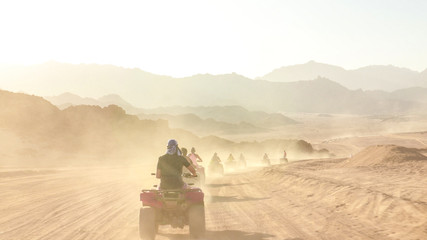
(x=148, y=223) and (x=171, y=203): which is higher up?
(x=171, y=203)

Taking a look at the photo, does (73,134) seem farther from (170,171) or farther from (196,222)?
(196,222)

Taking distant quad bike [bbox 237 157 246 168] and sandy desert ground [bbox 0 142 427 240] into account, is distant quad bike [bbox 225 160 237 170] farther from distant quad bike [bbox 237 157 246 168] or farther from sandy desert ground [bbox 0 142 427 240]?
sandy desert ground [bbox 0 142 427 240]

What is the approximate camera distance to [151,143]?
80812 millimetres

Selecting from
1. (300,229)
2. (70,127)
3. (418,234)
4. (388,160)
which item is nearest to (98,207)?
(300,229)

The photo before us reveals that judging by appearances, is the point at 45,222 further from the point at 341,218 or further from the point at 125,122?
the point at 125,122

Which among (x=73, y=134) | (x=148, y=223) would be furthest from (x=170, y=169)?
(x=73, y=134)

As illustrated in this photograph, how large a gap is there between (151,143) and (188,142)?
17279 mm

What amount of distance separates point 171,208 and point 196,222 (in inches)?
24.6

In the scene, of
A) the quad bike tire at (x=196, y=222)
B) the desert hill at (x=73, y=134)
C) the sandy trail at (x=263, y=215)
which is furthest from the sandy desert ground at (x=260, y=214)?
the desert hill at (x=73, y=134)

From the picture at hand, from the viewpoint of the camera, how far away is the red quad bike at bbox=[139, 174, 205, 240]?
9.66 metres

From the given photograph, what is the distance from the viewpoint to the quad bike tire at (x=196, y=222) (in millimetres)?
9633

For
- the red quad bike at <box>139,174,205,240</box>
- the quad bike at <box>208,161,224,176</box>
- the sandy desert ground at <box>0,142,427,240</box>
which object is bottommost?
the sandy desert ground at <box>0,142,427,240</box>

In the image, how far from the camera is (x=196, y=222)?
9633 mm

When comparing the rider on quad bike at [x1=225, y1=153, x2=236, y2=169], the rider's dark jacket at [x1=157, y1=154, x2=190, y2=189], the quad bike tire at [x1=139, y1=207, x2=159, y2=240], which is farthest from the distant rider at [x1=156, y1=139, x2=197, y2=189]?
the rider on quad bike at [x1=225, y1=153, x2=236, y2=169]
